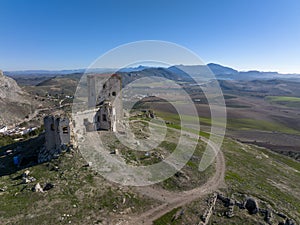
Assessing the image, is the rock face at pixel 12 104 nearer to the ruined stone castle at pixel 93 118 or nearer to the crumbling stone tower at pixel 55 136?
the ruined stone castle at pixel 93 118

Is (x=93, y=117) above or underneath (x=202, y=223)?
above

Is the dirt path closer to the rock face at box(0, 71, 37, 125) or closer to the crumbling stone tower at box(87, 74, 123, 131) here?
the crumbling stone tower at box(87, 74, 123, 131)

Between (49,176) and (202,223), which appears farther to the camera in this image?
(49,176)

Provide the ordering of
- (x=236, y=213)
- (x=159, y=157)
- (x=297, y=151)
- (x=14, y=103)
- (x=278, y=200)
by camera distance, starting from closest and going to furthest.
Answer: (x=236, y=213)
(x=278, y=200)
(x=159, y=157)
(x=297, y=151)
(x=14, y=103)

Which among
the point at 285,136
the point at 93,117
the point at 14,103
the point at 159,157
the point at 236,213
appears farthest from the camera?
the point at 14,103

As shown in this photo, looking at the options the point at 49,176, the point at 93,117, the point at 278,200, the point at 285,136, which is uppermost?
the point at 93,117

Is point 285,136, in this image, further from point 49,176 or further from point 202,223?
point 49,176

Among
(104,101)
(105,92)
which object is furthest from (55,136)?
(105,92)

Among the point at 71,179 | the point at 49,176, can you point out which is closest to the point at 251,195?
the point at 71,179

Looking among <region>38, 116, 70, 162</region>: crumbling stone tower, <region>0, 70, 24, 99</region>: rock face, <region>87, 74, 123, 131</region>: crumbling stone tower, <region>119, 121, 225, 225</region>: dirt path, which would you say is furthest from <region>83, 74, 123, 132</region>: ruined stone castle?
<region>0, 70, 24, 99</region>: rock face
